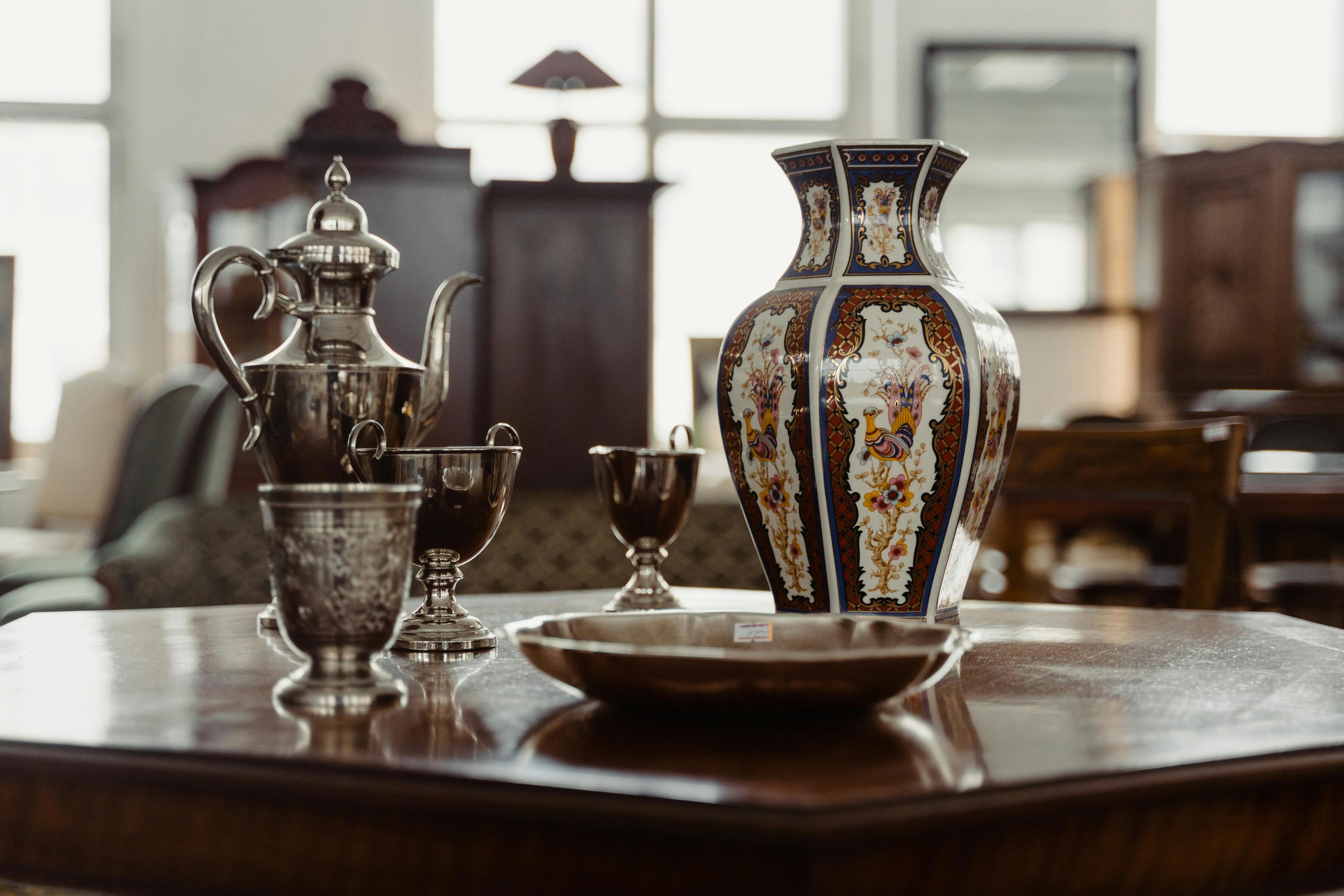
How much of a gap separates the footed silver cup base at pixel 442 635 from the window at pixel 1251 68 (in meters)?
6.00

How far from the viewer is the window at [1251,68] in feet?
19.8

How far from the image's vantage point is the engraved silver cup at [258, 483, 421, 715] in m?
0.56

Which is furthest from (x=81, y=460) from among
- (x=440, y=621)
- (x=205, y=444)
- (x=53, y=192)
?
(x=440, y=621)

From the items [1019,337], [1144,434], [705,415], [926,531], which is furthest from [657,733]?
[1019,337]

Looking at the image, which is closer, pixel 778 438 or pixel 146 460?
pixel 778 438

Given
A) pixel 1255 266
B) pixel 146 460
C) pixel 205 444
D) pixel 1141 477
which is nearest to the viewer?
pixel 1141 477

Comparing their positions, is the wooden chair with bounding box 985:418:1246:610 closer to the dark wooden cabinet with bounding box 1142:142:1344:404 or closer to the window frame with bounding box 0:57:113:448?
the dark wooden cabinet with bounding box 1142:142:1344:404

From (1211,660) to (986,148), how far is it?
17.7ft

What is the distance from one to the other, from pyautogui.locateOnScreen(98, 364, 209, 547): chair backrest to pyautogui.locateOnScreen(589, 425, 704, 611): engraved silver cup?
2402 mm

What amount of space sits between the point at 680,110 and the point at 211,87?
2.18 metres

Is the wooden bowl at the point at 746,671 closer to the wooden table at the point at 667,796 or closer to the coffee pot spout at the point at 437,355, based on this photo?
the wooden table at the point at 667,796

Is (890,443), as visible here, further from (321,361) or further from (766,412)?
(321,361)

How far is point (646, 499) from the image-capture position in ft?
3.03

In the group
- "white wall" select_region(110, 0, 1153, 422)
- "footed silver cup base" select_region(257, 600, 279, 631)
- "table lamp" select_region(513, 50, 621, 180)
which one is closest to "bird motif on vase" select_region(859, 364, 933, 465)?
"footed silver cup base" select_region(257, 600, 279, 631)
